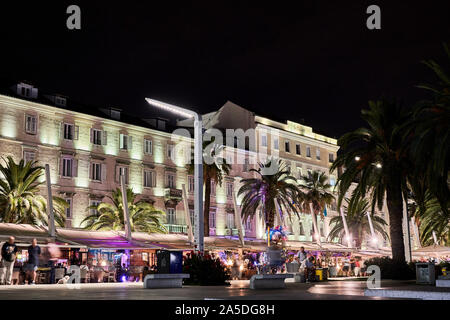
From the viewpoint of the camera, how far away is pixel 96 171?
48562 millimetres

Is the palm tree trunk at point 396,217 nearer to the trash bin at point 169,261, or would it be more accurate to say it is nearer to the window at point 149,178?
the trash bin at point 169,261

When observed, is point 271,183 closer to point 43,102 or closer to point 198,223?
point 43,102

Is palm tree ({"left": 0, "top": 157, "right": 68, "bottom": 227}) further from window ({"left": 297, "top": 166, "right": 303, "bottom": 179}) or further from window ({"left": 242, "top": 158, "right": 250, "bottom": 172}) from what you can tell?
window ({"left": 297, "top": 166, "right": 303, "bottom": 179})

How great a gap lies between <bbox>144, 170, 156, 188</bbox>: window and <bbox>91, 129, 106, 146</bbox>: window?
17.7 ft

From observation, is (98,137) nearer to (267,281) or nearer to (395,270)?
(395,270)

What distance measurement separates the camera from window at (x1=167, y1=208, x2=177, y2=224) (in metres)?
53.8

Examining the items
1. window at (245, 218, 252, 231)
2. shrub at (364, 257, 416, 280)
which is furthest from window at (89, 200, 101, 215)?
shrub at (364, 257, 416, 280)

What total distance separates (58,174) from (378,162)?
87.5 ft

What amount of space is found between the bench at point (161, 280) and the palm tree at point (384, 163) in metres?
12.9

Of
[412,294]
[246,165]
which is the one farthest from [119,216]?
[412,294]

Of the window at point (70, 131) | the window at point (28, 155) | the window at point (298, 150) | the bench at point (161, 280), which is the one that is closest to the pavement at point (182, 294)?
the bench at point (161, 280)

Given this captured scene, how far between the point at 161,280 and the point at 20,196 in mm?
23808

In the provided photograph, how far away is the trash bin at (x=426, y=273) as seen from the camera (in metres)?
21.9
